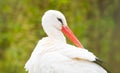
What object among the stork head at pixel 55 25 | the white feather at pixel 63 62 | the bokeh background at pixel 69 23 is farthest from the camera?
the bokeh background at pixel 69 23

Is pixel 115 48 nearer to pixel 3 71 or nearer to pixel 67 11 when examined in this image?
pixel 67 11

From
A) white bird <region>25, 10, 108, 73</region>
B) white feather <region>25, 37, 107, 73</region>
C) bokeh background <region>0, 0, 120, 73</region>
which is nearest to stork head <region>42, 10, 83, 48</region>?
white bird <region>25, 10, 108, 73</region>

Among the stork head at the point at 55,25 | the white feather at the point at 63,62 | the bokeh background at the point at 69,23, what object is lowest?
the white feather at the point at 63,62

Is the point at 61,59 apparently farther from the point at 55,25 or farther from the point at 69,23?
the point at 69,23

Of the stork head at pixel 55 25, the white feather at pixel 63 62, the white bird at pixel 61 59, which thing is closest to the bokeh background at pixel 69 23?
the stork head at pixel 55 25

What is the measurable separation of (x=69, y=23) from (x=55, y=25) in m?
5.79

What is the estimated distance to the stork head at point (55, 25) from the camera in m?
11.4

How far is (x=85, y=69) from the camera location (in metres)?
10.6

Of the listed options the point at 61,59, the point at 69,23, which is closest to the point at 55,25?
the point at 61,59

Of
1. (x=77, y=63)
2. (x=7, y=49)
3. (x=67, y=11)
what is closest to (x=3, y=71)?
(x=7, y=49)

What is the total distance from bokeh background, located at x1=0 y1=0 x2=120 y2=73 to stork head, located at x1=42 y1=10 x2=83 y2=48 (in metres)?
5.00

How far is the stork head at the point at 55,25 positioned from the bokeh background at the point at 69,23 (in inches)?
197

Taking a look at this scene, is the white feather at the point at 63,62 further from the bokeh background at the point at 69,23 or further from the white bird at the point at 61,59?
the bokeh background at the point at 69,23

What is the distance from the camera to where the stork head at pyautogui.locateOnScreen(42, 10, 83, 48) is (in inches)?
450
